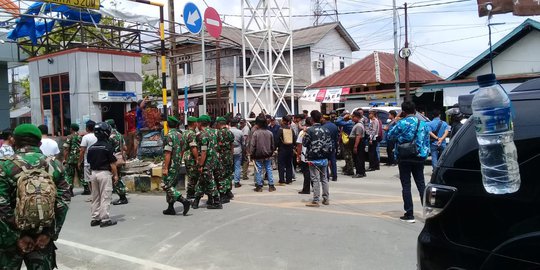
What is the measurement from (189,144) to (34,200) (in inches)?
190

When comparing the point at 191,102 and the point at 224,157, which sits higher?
the point at 191,102

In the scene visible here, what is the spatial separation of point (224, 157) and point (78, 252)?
361 cm

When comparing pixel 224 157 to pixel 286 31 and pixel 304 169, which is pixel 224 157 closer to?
pixel 304 169

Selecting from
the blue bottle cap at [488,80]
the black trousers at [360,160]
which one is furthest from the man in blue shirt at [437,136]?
the blue bottle cap at [488,80]

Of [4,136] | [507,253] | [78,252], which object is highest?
[4,136]

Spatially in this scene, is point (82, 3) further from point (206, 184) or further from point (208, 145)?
point (206, 184)

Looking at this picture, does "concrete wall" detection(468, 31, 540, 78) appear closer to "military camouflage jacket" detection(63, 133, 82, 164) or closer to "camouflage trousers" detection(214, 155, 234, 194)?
"camouflage trousers" detection(214, 155, 234, 194)

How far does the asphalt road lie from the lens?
5422 mm

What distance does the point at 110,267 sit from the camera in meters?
5.40

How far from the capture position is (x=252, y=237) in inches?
254

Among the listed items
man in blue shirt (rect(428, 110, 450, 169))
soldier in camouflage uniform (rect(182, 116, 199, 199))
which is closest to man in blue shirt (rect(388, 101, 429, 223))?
soldier in camouflage uniform (rect(182, 116, 199, 199))

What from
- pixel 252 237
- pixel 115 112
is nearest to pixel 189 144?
pixel 252 237

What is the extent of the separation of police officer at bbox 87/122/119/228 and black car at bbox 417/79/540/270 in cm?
568

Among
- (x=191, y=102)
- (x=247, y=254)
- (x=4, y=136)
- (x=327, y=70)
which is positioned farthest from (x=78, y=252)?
(x=327, y=70)
